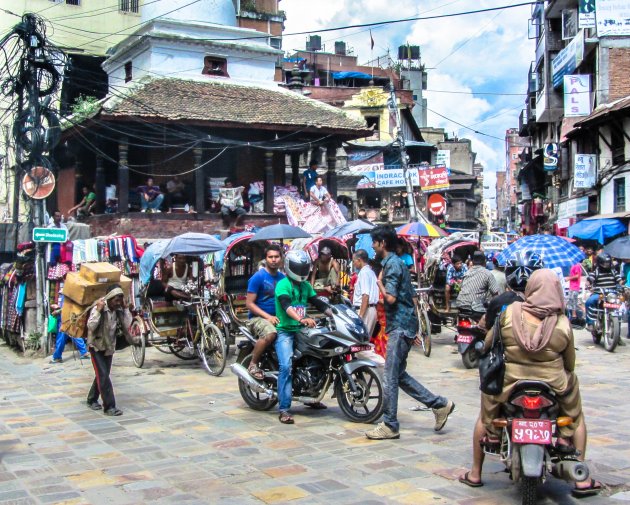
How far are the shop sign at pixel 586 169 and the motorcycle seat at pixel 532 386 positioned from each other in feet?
84.7

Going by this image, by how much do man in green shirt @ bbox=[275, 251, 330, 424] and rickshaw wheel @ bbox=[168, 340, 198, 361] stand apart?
4.92 meters

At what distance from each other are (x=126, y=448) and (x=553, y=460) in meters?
4.00

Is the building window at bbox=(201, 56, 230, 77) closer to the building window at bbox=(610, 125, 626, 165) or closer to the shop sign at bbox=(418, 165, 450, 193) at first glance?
the shop sign at bbox=(418, 165, 450, 193)

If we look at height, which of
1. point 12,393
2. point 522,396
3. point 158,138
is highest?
point 158,138

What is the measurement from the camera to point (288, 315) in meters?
7.65

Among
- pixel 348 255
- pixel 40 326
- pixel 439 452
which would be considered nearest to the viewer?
pixel 439 452

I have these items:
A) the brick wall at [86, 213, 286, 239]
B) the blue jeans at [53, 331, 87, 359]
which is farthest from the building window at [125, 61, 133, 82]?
the blue jeans at [53, 331, 87, 359]

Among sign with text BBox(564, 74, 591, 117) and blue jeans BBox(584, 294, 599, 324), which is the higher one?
sign with text BBox(564, 74, 591, 117)

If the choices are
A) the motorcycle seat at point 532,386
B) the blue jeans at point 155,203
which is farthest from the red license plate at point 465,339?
the blue jeans at point 155,203

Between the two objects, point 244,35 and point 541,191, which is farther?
point 541,191

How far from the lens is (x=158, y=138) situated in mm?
22656

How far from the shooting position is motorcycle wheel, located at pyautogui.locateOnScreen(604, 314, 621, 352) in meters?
13.2

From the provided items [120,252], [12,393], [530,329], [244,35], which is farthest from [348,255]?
[244,35]

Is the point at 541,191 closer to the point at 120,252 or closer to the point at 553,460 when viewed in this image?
the point at 120,252
